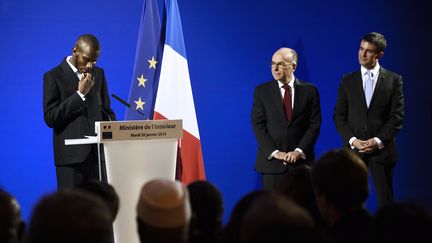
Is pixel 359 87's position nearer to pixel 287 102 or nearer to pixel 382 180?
pixel 287 102

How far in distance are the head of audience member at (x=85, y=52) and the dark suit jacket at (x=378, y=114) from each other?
1.99 m

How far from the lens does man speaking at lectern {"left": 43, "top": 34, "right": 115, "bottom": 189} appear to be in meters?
4.49

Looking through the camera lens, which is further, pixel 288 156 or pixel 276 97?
pixel 276 97

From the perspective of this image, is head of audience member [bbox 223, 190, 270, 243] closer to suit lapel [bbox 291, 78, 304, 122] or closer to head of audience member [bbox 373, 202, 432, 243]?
head of audience member [bbox 373, 202, 432, 243]

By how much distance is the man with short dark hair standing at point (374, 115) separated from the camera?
16.3 ft

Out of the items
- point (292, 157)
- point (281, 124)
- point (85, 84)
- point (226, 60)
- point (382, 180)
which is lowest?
point (382, 180)

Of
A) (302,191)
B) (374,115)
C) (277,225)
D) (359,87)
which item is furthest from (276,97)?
(277,225)

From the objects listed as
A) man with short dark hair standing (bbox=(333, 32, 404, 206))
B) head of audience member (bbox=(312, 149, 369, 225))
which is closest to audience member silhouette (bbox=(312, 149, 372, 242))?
head of audience member (bbox=(312, 149, 369, 225))

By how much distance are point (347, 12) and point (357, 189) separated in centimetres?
444

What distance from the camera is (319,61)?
6.44 metres

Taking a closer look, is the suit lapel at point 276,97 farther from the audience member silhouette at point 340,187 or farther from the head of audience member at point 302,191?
the audience member silhouette at point 340,187

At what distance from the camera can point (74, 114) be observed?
4.50 metres

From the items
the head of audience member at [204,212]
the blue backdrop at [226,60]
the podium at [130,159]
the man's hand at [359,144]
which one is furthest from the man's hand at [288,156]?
the head of audience member at [204,212]

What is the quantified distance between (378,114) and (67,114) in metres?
2.36
